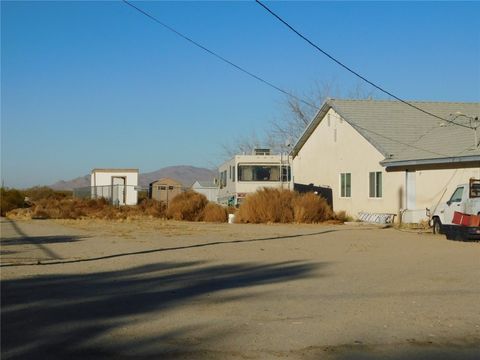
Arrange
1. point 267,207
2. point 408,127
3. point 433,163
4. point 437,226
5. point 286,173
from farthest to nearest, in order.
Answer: point 408,127 → point 286,173 → point 267,207 → point 433,163 → point 437,226

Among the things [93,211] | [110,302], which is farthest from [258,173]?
[110,302]

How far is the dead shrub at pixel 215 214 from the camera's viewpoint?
33.4 m

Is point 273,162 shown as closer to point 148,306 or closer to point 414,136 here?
point 414,136

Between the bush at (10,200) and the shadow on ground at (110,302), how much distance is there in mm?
33207

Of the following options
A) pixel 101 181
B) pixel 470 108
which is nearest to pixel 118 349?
pixel 470 108

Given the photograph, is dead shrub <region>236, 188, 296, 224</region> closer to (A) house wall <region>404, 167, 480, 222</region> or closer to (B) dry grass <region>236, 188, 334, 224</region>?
(B) dry grass <region>236, 188, 334, 224</region>

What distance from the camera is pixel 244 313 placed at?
29.8ft

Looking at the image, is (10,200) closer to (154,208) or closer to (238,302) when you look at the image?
(154,208)

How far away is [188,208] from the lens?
3462 cm

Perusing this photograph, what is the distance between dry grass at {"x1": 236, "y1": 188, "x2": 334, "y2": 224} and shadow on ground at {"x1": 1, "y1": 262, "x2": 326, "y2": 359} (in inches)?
622

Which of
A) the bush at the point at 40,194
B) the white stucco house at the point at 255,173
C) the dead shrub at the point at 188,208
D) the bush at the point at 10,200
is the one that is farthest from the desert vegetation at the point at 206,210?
the bush at the point at 40,194

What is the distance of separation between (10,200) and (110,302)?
132ft

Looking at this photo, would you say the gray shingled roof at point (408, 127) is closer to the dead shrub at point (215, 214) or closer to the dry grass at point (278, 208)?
the dry grass at point (278, 208)

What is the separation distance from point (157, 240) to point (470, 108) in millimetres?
21689
